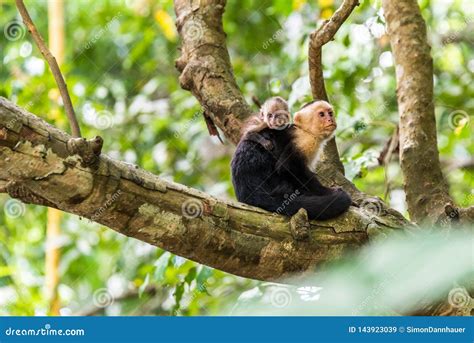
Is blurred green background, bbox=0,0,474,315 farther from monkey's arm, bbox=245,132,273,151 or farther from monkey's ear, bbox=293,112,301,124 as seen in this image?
monkey's arm, bbox=245,132,273,151

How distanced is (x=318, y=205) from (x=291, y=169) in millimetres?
736

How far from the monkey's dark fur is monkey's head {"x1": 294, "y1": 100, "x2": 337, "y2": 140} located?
6.4 inches

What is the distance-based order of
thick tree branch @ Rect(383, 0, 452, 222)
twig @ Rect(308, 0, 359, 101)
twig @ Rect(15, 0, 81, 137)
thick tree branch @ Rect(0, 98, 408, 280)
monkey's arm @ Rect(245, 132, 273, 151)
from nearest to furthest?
thick tree branch @ Rect(0, 98, 408, 280) → twig @ Rect(15, 0, 81, 137) → twig @ Rect(308, 0, 359, 101) → thick tree branch @ Rect(383, 0, 452, 222) → monkey's arm @ Rect(245, 132, 273, 151)

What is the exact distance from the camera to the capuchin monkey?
3.40m

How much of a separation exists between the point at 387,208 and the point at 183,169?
3.64m

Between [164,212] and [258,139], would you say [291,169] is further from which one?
[164,212]

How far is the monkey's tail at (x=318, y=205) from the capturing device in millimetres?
3129

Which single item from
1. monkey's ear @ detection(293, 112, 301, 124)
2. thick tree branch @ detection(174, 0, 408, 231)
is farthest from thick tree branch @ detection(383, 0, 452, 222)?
monkey's ear @ detection(293, 112, 301, 124)

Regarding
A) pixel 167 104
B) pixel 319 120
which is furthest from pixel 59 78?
pixel 167 104

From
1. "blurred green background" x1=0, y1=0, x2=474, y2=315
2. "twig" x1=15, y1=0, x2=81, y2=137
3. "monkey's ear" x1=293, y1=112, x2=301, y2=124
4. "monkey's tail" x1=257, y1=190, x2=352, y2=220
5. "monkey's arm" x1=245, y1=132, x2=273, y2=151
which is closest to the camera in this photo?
"twig" x1=15, y1=0, x2=81, y2=137

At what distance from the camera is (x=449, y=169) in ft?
16.2

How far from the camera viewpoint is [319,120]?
4.20 m

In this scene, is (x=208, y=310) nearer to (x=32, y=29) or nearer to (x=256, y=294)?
(x=256, y=294)

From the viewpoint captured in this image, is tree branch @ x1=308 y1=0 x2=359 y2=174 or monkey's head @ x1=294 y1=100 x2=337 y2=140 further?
monkey's head @ x1=294 y1=100 x2=337 y2=140
